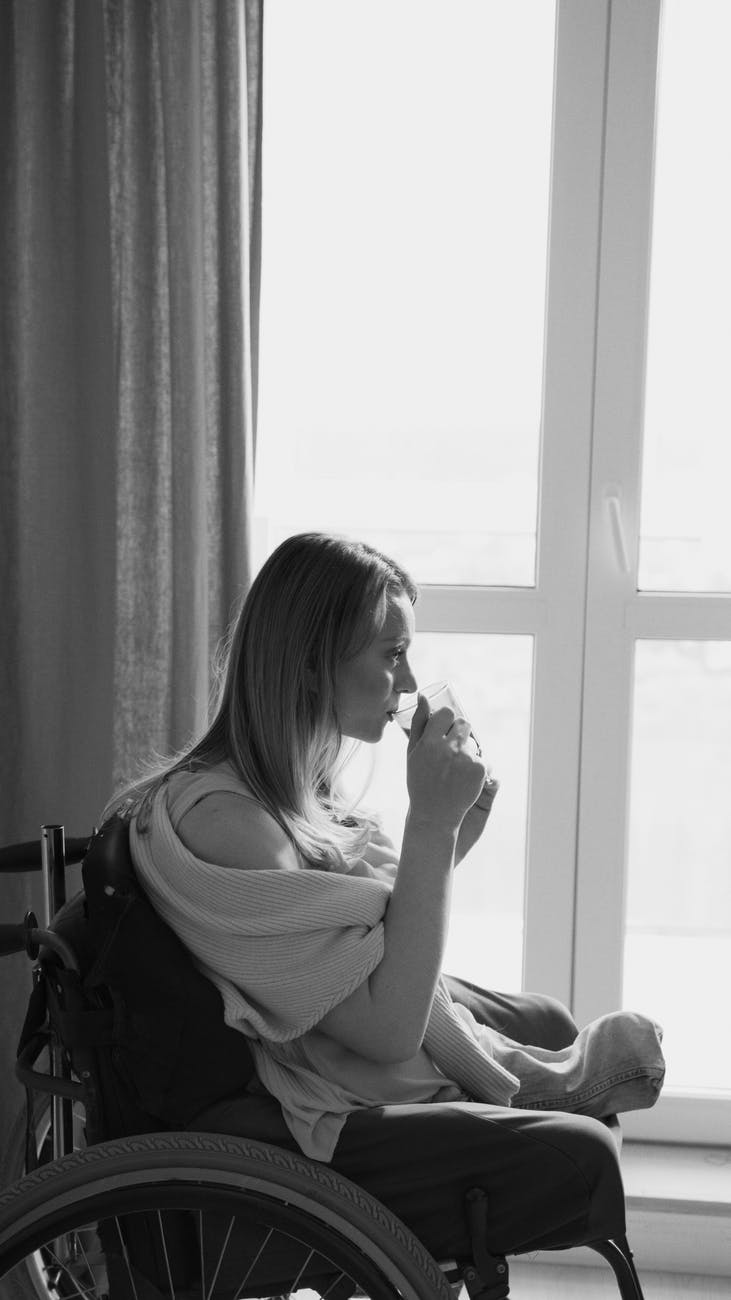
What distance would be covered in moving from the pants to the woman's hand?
0.28 meters

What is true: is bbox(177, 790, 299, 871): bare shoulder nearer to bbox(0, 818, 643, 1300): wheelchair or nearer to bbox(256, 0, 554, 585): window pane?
bbox(0, 818, 643, 1300): wheelchair

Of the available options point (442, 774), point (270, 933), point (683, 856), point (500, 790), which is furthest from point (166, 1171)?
point (683, 856)

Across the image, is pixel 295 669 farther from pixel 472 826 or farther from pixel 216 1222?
pixel 216 1222

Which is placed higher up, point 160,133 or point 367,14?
point 367,14

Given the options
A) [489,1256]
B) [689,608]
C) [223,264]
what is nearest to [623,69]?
[223,264]

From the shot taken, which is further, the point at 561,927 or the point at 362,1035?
the point at 561,927

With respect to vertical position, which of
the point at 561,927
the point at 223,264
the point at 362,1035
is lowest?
the point at 561,927

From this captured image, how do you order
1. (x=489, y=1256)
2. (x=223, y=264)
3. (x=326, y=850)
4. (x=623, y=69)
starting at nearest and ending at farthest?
1. (x=489, y=1256)
2. (x=326, y=850)
3. (x=223, y=264)
4. (x=623, y=69)

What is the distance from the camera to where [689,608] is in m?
2.21

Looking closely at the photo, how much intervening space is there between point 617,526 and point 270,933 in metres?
1.22

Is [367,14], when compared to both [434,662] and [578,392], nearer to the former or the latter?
[578,392]

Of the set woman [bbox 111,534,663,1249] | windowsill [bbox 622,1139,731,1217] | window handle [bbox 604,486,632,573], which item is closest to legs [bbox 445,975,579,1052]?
woman [bbox 111,534,663,1249]

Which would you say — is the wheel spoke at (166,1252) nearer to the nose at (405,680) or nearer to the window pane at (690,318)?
the nose at (405,680)

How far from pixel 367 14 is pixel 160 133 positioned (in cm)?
48
